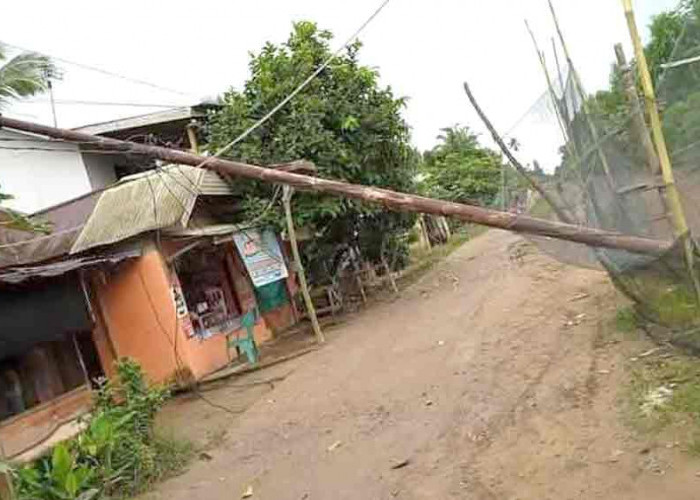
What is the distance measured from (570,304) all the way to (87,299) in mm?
7257

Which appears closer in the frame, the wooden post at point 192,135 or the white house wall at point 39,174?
the white house wall at point 39,174

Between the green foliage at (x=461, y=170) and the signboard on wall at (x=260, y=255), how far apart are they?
14.2 meters

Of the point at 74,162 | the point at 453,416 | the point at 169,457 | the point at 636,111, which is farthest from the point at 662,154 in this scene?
the point at 74,162

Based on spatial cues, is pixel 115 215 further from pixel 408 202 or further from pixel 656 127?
pixel 656 127

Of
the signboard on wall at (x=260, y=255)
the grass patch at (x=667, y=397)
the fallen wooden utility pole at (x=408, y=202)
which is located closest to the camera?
the grass patch at (x=667, y=397)

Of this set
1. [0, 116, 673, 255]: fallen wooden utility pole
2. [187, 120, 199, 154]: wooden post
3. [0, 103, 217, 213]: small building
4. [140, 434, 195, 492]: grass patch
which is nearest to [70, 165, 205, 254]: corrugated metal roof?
[0, 116, 673, 255]: fallen wooden utility pole

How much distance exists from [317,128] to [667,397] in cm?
943

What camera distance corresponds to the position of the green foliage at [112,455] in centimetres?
711

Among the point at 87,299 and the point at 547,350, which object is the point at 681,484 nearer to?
the point at 547,350

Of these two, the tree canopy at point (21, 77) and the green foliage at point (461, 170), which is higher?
the tree canopy at point (21, 77)

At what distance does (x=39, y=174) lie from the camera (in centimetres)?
1638

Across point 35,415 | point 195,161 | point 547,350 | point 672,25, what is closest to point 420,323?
point 547,350

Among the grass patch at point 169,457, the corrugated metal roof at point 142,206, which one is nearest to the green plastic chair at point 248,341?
the corrugated metal roof at point 142,206

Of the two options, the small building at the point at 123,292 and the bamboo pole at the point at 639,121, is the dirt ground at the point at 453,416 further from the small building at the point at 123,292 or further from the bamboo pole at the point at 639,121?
the bamboo pole at the point at 639,121
